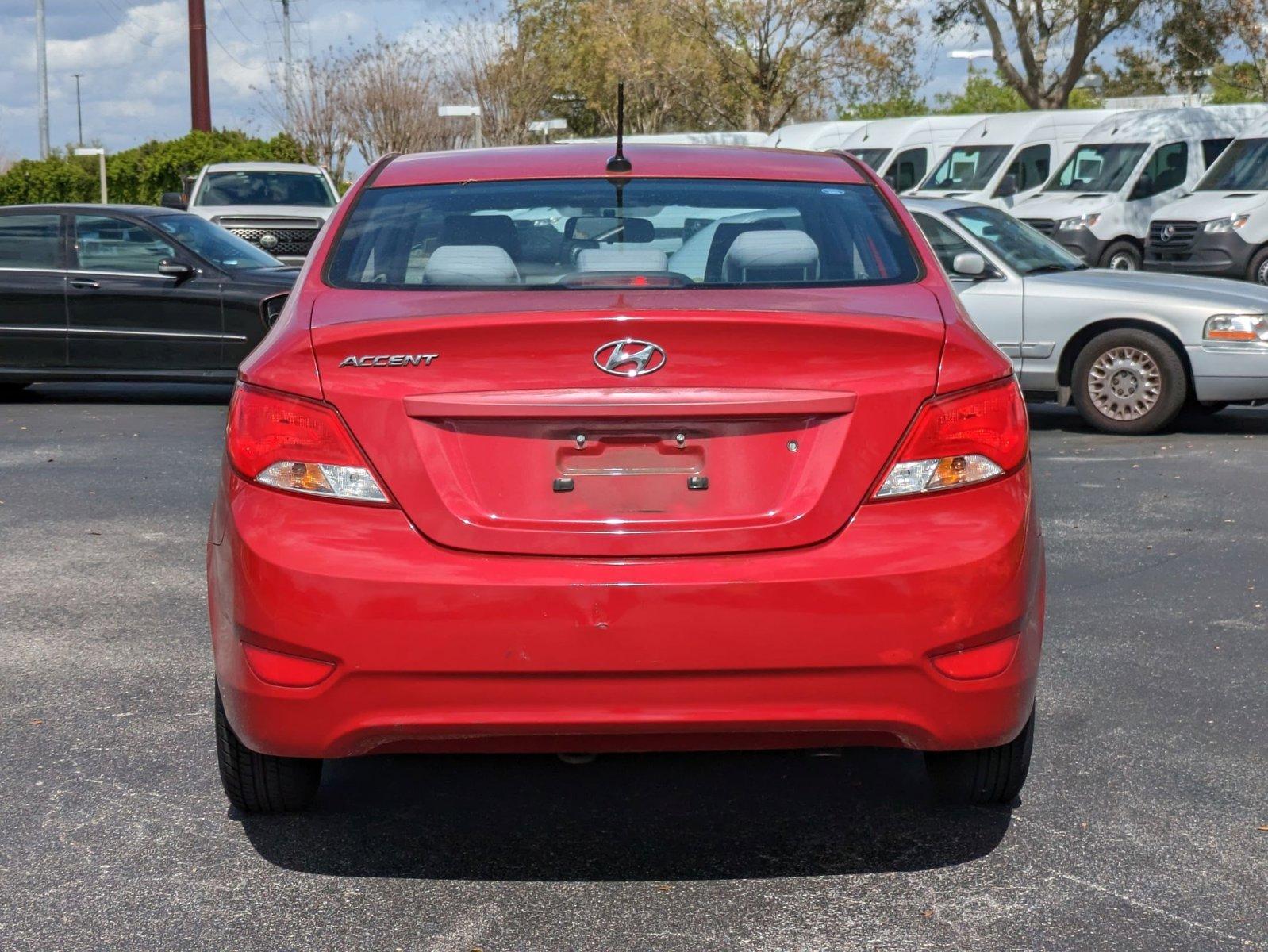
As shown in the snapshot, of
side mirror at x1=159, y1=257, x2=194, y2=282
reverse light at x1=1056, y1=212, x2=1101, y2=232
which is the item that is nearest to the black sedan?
side mirror at x1=159, y1=257, x2=194, y2=282

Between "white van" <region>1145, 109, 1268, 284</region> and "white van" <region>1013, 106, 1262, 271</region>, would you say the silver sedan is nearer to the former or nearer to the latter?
"white van" <region>1145, 109, 1268, 284</region>

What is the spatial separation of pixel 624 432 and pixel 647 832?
3.69 ft

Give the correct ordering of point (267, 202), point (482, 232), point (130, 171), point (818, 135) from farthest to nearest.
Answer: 1. point (130, 171)
2. point (818, 135)
3. point (267, 202)
4. point (482, 232)

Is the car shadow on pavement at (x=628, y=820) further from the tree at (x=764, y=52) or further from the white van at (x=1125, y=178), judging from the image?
the tree at (x=764, y=52)

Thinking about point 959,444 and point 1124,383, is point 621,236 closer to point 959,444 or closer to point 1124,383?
point 959,444

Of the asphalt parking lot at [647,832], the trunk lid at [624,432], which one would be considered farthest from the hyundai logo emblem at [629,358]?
the asphalt parking lot at [647,832]

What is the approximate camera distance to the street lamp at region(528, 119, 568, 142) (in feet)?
135

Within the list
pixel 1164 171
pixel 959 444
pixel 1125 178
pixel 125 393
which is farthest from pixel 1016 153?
pixel 959 444

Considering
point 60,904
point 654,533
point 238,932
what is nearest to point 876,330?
point 654,533

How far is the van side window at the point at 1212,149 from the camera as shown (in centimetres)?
2528

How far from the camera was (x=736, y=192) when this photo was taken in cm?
450

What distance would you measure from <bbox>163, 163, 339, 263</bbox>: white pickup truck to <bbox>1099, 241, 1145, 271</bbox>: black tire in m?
10.5

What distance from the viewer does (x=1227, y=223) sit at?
21.8m

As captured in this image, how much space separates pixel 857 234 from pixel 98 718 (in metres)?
2.53
